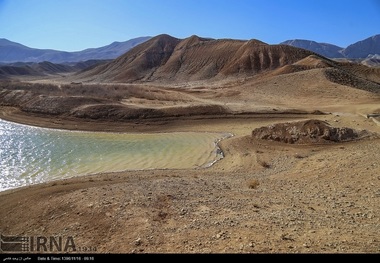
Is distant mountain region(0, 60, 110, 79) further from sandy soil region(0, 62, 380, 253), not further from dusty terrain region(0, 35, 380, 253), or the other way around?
sandy soil region(0, 62, 380, 253)

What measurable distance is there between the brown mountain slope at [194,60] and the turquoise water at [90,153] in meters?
50.1

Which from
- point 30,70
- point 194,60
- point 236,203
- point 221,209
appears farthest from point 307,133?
point 30,70

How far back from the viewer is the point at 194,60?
8844 cm

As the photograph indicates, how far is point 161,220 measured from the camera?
9.34m

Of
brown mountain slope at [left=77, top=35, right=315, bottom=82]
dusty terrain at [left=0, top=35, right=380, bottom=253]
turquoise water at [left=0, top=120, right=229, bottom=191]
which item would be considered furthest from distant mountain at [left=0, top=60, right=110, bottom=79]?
dusty terrain at [left=0, top=35, right=380, bottom=253]

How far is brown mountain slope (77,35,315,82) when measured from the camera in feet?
250

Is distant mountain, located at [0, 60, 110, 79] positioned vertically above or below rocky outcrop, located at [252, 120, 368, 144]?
above

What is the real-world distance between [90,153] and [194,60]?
69.8 metres

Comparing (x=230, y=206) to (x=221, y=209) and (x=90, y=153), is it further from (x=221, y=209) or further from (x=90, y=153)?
(x=90, y=153)

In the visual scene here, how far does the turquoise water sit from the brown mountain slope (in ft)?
164

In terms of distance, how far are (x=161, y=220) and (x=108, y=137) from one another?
747 inches

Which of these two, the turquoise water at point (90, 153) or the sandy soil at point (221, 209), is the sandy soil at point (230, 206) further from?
the turquoise water at point (90, 153)

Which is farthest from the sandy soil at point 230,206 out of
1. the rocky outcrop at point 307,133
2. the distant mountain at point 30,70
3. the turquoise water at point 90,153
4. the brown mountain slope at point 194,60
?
the distant mountain at point 30,70

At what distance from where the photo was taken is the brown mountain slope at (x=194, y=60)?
250 ft
